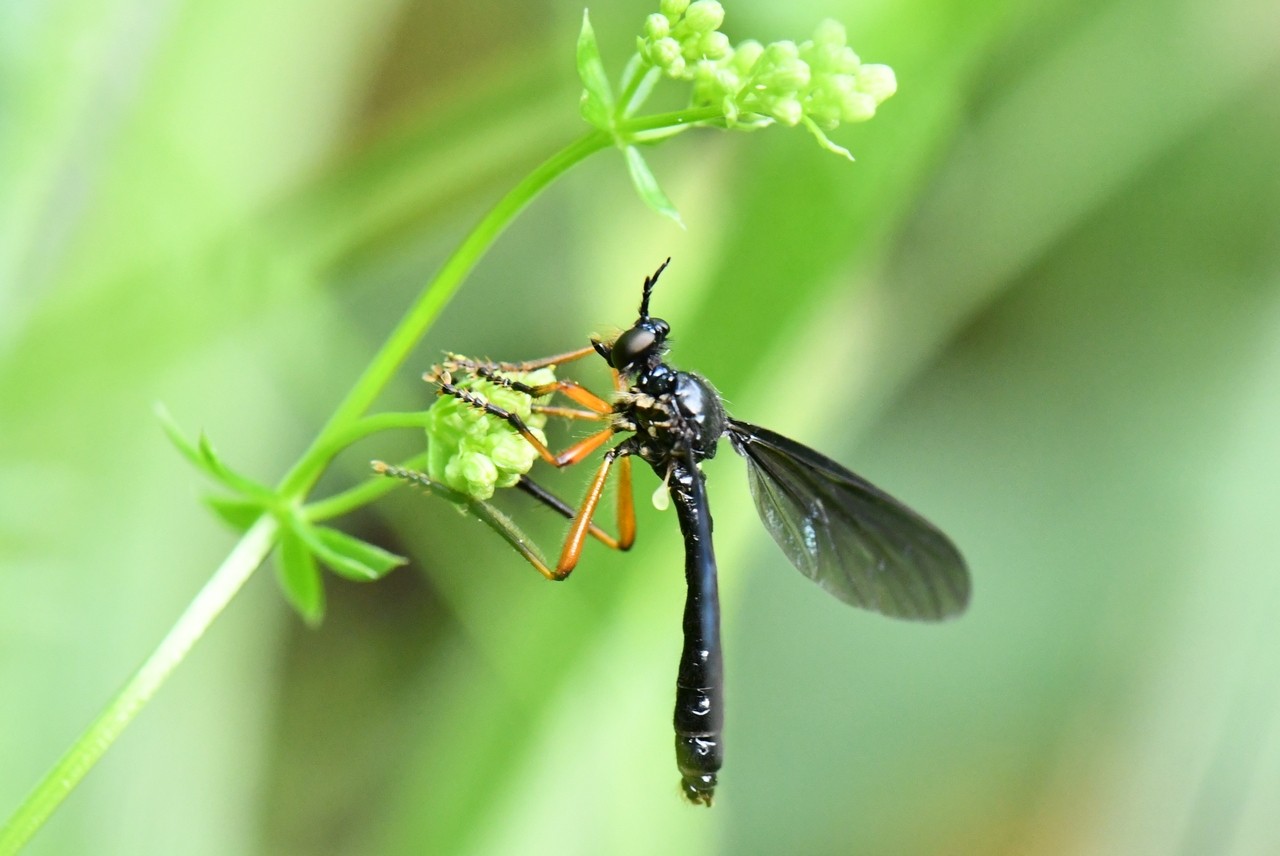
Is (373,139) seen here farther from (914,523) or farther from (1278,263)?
(1278,263)

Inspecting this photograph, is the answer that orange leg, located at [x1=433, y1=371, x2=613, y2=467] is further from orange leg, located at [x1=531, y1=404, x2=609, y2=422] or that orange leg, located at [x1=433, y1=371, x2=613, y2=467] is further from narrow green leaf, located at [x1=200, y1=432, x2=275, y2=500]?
narrow green leaf, located at [x1=200, y1=432, x2=275, y2=500]

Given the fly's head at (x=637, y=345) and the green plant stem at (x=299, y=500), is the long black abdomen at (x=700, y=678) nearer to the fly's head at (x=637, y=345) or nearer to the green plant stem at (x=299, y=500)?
the fly's head at (x=637, y=345)

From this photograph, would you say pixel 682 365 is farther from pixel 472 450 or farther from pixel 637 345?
pixel 472 450

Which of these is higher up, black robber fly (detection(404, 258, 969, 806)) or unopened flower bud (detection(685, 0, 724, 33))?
unopened flower bud (detection(685, 0, 724, 33))

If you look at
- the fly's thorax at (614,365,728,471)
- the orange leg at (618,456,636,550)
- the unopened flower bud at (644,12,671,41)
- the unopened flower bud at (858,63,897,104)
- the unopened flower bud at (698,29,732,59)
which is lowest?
the orange leg at (618,456,636,550)

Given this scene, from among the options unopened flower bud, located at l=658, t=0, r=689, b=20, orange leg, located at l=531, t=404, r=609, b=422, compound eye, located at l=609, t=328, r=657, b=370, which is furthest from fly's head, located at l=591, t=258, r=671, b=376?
unopened flower bud, located at l=658, t=0, r=689, b=20

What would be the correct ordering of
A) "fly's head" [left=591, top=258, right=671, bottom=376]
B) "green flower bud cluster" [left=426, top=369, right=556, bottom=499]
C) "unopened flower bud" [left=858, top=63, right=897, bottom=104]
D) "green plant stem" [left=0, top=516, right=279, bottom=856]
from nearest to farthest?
"green plant stem" [left=0, top=516, right=279, bottom=856]
"unopened flower bud" [left=858, top=63, right=897, bottom=104]
"green flower bud cluster" [left=426, top=369, right=556, bottom=499]
"fly's head" [left=591, top=258, right=671, bottom=376]

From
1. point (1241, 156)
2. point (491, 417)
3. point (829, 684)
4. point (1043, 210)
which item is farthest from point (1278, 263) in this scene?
point (491, 417)

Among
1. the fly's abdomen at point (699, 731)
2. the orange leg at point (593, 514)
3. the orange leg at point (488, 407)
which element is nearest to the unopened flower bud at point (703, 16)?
→ the orange leg at point (488, 407)

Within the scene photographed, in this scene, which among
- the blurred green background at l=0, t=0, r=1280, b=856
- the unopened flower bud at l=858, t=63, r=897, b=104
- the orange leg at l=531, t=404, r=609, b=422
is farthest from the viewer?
the blurred green background at l=0, t=0, r=1280, b=856
